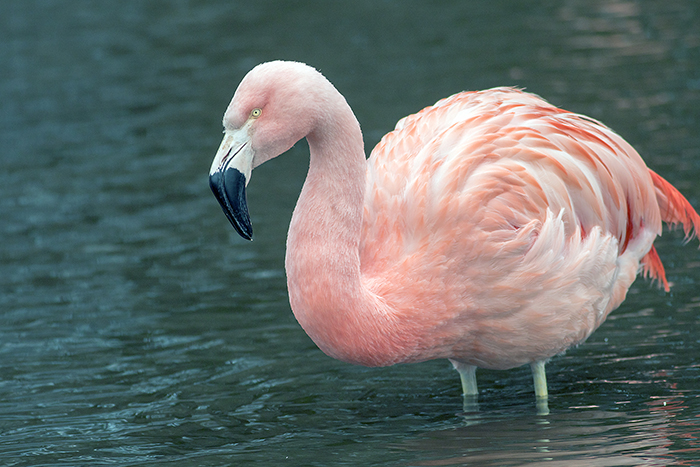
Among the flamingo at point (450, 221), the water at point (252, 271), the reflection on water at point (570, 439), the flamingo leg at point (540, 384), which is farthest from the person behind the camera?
the flamingo leg at point (540, 384)

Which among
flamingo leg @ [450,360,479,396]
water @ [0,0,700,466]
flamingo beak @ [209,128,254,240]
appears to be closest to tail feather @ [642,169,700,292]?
water @ [0,0,700,466]

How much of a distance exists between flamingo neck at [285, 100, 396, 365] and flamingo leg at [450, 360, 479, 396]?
1.21 meters

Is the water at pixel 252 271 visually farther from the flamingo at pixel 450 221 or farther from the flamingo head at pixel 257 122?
the flamingo head at pixel 257 122

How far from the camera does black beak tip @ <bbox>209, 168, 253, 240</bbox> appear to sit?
4.21 meters

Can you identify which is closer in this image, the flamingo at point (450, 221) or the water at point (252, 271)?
the flamingo at point (450, 221)

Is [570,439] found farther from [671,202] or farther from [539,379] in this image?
[671,202]

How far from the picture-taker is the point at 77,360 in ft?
21.9

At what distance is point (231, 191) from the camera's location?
166 inches

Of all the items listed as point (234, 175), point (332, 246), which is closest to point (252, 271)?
point (332, 246)

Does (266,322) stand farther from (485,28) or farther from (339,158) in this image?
(485,28)

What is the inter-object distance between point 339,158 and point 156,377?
2.51 meters

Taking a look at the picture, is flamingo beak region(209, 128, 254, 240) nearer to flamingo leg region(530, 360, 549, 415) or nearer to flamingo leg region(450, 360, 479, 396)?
flamingo leg region(450, 360, 479, 396)

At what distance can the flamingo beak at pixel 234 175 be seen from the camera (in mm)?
4215

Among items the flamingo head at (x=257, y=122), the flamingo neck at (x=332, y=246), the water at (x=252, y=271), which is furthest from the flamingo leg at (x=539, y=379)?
the flamingo head at (x=257, y=122)
